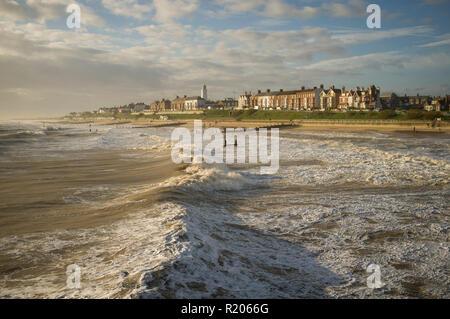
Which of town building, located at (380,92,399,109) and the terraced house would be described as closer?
town building, located at (380,92,399,109)

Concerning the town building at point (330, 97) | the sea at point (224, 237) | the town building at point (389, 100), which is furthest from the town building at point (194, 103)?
the sea at point (224, 237)

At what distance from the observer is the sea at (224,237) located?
5.18m

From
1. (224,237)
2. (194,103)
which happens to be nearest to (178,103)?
(194,103)

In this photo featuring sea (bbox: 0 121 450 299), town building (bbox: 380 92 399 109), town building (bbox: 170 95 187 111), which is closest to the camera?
sea (bbox: 0 121 450 299)

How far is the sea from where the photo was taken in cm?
518

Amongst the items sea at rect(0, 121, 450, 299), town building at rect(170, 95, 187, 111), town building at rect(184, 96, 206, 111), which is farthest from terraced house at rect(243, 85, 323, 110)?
sea at rect(0, 121, 450, 299)

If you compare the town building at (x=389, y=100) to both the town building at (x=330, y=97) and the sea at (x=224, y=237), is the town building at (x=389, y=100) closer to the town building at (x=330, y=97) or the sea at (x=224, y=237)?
the town building at (x=330, y=97)

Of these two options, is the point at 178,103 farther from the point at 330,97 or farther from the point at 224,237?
the point at 224,237

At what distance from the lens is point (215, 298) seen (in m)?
4.77

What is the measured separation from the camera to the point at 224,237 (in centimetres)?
744

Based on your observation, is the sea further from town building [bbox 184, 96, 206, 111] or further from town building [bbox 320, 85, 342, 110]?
town building [bbox 184, 96, 206, 111]

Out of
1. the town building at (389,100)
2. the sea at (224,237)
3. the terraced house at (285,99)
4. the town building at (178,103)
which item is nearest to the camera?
the sea at (224,237)

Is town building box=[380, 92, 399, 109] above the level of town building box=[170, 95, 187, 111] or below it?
below

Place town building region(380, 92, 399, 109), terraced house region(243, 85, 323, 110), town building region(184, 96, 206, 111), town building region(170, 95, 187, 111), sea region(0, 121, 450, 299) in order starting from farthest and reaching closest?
town building region(170, 95, 187, 111) → town building region(184, 96, 206, 111) → terraced house region(243, 85, 323, 110) → town building region(380, 92, 399, 109) → sea region(0, 121, 450, 299)
